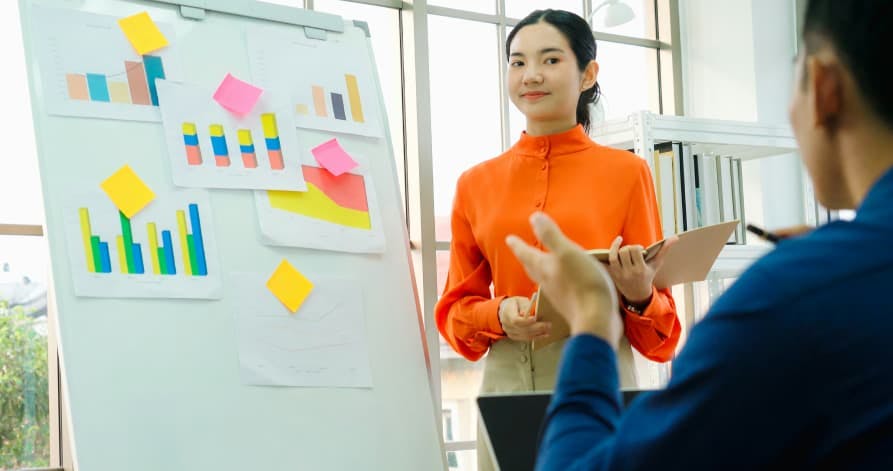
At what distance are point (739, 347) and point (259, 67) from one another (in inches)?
69.6

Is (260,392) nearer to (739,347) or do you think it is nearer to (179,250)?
(179,250)

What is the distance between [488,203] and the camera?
2.22m

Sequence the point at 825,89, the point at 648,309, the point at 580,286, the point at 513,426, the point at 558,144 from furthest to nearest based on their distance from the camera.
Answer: the point at 558,144 < the point at 648,309 < the point at 513,426 < the point at 580,286 < the point at 825,89

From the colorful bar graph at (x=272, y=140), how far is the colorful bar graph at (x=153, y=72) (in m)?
0.24

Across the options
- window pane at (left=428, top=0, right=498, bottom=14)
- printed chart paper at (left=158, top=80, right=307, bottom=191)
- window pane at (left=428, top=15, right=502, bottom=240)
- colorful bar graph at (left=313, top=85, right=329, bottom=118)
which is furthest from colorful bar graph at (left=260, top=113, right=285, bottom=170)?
window pane at (left=428, top=0, right=498, bottom=14)

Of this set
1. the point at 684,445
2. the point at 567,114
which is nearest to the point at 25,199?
the point at 567,114

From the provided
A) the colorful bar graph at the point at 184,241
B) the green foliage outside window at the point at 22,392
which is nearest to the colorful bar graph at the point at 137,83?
the colorful bar graph at the point at 184,241

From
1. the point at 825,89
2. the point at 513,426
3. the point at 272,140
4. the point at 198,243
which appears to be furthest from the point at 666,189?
the point at 825,89

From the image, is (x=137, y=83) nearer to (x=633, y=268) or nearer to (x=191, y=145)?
(x=191, y=145)

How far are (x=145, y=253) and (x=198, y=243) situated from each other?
11cm

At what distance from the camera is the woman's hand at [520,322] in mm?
1983

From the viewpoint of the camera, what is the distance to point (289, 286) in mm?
2100

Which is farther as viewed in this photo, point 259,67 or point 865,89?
point 259,67

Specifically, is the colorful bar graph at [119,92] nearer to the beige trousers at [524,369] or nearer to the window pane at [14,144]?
the window pane at [14,144]
